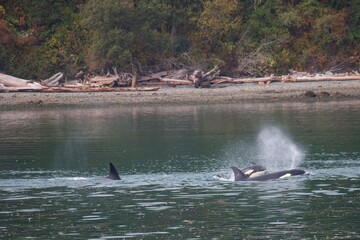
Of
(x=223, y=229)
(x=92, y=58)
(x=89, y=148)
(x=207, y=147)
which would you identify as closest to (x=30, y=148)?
(x=89, y=148)

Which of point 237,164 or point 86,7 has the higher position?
point 86,7

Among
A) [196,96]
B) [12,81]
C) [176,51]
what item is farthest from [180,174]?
[176,51]

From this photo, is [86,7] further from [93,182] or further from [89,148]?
[93,182]

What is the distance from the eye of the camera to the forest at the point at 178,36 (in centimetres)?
6044

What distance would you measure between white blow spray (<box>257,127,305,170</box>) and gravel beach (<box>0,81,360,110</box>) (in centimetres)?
1375

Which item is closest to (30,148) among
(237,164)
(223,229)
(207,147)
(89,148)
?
(89,148)

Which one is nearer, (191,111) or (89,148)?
(89,148)

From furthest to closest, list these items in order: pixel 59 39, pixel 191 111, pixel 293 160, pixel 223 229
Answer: pixel 59 39 < pixel 191 111 < pixel 293 160 < pixel 223 229

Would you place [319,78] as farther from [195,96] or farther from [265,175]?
[265,175]

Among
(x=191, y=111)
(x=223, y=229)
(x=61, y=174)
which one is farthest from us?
(x=191, y=111)

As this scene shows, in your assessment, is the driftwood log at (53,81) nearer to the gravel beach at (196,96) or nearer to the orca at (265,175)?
the gravel beach at (196,96)

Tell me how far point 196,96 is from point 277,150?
19417mm

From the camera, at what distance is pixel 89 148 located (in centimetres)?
3788

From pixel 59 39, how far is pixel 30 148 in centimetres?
2678
